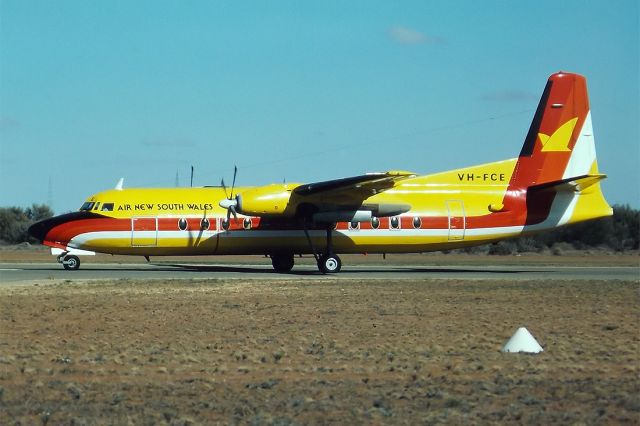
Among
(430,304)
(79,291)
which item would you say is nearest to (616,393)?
(430,304)

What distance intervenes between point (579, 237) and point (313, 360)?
61027 mm

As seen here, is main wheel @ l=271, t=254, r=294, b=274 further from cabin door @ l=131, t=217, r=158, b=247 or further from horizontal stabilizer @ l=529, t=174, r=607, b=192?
horizontal stabilizer @ l=529, t=174, r=607, b=192

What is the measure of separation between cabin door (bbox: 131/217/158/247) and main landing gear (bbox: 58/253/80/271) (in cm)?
287

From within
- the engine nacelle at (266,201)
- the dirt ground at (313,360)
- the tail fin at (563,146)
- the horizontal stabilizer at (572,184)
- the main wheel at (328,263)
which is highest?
the tail fin at (563,146)

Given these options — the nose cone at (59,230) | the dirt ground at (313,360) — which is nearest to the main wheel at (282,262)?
the nose cone at (59,230)

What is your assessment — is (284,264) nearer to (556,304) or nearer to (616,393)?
(556,304)

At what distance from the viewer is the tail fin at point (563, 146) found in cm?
3429

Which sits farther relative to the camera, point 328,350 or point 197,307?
point 197,307

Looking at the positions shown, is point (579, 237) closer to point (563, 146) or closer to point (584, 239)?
point (584, 239)

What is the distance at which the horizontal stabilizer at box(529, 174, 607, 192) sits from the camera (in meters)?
31.8

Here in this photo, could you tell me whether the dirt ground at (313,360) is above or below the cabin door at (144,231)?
below

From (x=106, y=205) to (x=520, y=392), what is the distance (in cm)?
2570

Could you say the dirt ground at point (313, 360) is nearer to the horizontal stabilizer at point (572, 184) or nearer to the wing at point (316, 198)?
the wing at point (316, 198)

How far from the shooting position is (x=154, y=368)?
11.2 m
